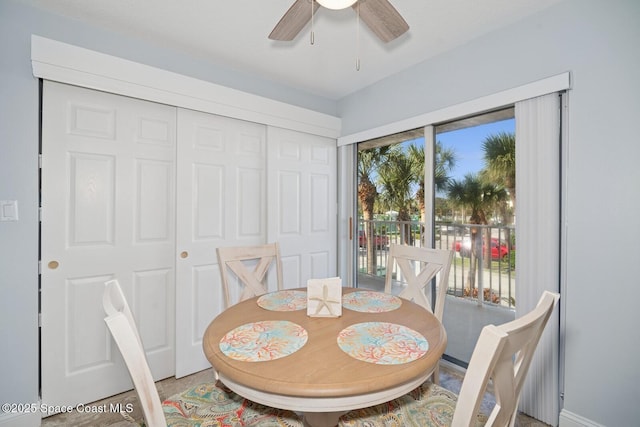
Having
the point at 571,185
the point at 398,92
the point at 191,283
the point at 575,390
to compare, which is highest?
the point at 398,92

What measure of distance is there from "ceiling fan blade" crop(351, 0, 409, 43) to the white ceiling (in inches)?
17.8

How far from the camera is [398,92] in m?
2.62

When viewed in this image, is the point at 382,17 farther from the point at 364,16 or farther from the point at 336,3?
the point at 336,3

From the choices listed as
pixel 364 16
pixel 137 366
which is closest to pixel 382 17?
pixel 364 16

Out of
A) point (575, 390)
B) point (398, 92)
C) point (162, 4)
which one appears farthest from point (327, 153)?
point (575, 390)

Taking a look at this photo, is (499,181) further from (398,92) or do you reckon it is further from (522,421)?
(522,421)

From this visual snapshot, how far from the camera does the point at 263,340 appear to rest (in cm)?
108

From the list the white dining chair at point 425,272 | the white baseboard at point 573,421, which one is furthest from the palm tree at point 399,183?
the white baseboard at point 573,421

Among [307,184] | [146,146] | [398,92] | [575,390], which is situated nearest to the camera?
[575,390]

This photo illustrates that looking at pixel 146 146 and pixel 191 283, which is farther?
pixel 191 283

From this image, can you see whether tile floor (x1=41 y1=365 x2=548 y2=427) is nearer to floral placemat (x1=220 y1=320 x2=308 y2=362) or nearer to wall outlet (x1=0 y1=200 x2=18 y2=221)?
floral placemat (x1=220 y1=320 x2=308 y2=362)

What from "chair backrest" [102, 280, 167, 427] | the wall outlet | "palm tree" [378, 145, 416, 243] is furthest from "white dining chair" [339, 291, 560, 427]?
the wall outlet

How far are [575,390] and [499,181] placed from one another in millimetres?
1411

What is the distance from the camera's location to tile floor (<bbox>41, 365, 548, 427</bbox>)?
5.72ft
